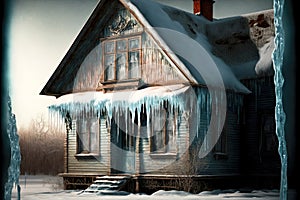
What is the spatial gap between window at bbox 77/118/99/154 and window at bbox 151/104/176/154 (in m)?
2.80

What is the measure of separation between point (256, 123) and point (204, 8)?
7276 millimetres

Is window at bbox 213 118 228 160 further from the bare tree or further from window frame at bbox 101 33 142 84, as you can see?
the bare tree

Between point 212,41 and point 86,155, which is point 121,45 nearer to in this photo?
point 86,155

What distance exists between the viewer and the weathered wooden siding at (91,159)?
2041 centimetres

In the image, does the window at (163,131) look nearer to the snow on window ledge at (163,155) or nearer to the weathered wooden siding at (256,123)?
the snow on window ledge at (163,155)

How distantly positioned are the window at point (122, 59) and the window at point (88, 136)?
1.96 metres

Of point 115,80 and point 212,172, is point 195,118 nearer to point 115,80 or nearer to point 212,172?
point 212,172

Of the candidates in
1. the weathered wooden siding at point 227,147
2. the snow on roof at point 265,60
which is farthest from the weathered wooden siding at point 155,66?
the snow on roof at point 265,60

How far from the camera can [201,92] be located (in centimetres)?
1825

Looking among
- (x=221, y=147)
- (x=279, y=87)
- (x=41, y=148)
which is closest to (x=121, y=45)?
(x=221, y=147)

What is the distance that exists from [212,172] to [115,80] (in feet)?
16.2

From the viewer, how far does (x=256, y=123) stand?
2055cm

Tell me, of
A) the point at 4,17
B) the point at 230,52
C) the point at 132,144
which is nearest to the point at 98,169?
the point at 132,144

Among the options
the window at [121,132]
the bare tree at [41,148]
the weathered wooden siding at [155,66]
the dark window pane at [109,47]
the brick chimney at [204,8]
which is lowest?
the bare tree at [41,148]
